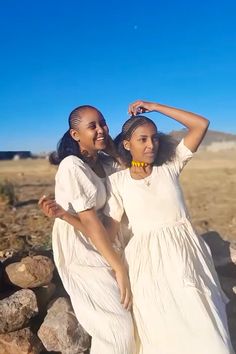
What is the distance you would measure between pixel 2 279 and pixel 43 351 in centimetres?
72

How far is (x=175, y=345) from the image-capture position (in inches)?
126

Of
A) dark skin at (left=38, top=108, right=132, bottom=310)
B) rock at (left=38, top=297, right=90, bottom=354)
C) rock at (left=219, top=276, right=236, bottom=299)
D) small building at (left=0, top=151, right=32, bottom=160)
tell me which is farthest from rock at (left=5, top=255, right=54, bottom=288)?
small building at (left=0, top=151, right=32, bottom=160)

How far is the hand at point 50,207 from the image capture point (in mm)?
3445

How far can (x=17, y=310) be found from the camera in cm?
395

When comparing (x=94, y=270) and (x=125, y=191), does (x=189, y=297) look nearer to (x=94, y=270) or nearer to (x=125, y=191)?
(x=94, y=270)

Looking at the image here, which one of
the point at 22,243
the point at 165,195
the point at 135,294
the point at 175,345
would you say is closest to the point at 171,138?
the point at 165,195

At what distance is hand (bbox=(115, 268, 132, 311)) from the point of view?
346 centimetres

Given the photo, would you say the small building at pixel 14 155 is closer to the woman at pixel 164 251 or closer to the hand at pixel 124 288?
the woman at pixel 164 251

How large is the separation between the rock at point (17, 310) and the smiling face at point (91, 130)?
1.32 metres

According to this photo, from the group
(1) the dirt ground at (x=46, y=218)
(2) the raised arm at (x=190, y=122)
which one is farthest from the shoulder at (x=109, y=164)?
(1) the dirt ground at (x=46, y=218)

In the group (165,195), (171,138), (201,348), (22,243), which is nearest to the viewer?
(201,348)

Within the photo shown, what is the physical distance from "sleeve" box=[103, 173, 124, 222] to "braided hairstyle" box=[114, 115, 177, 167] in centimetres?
27

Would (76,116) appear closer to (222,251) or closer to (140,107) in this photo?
(140,107)

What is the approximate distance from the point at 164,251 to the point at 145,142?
0.82 metres
